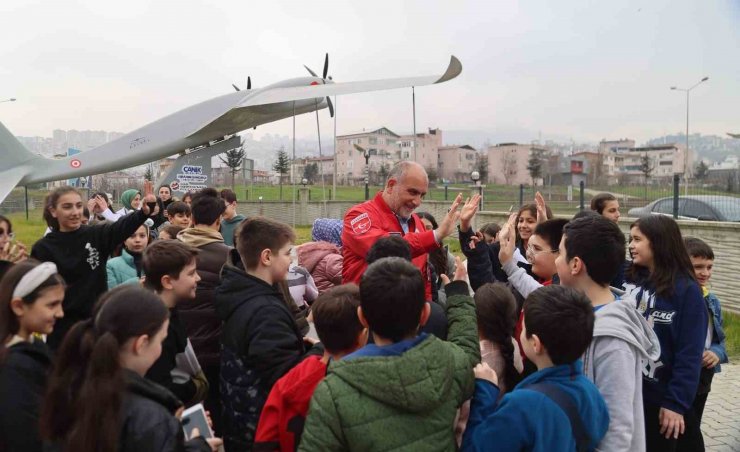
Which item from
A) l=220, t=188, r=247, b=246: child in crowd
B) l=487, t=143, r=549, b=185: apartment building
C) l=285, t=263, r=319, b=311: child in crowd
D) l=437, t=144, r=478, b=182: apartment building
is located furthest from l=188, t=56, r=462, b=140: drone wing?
l=437, t=144, r=478, b=182: apartment building

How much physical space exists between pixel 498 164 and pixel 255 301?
94767 millimetres

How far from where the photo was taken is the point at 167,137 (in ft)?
41.3

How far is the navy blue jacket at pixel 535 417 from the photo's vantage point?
180 cm

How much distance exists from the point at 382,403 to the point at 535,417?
532 mm

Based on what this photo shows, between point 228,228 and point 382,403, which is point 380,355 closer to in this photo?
point 382,403

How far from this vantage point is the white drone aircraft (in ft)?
39.9

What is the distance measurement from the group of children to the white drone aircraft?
9607 millimetres

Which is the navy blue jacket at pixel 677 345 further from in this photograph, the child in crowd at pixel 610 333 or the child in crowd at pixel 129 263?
the child in crowd at pixel 129 263

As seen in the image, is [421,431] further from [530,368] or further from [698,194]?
[698,194]

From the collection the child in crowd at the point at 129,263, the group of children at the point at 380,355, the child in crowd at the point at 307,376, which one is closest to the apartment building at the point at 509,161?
the child in crowd at the point at 129,263

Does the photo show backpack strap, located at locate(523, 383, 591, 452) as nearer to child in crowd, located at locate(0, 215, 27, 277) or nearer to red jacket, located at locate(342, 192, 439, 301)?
red jacket, located at locate(342, 192, 439, 301)

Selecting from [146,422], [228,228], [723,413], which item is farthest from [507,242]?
[228,228]

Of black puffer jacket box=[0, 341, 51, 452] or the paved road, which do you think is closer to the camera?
black puffer jacket box=[0, 341, 51, 452]

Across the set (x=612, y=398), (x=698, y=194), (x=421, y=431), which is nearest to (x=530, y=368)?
(x=612, y=398)
